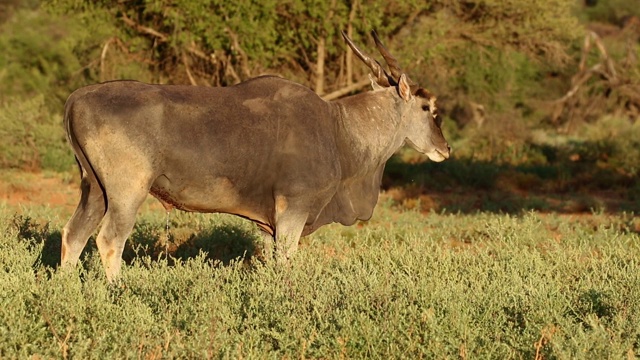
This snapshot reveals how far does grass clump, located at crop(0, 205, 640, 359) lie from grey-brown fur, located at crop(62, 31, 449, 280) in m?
0.40

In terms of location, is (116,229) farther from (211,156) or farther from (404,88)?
(404,88)

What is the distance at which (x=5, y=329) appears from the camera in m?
4.80

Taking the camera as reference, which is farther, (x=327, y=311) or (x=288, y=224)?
(x=288, y=224)

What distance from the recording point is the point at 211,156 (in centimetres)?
646

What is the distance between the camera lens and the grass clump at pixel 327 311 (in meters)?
4.96

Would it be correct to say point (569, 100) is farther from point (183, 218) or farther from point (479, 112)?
point (183, 218)

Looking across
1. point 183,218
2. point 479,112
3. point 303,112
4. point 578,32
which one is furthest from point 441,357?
point 479,112

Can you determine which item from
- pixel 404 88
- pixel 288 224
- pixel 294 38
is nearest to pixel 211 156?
pixel 288 224

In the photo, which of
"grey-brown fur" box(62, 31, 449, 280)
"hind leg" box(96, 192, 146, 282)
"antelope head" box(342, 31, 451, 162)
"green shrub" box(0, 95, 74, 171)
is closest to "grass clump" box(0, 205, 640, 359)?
"hind leg" box(96, 192, 146, 282)

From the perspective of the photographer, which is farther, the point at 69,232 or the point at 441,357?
the point at 69,232

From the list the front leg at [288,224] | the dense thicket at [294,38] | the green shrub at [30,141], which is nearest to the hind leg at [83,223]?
the front leg at [288,224]

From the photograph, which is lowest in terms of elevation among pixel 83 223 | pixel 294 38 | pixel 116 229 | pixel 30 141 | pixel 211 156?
pixel 30 141

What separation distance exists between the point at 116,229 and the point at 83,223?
1.14ft

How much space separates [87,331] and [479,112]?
24090 millimetres
